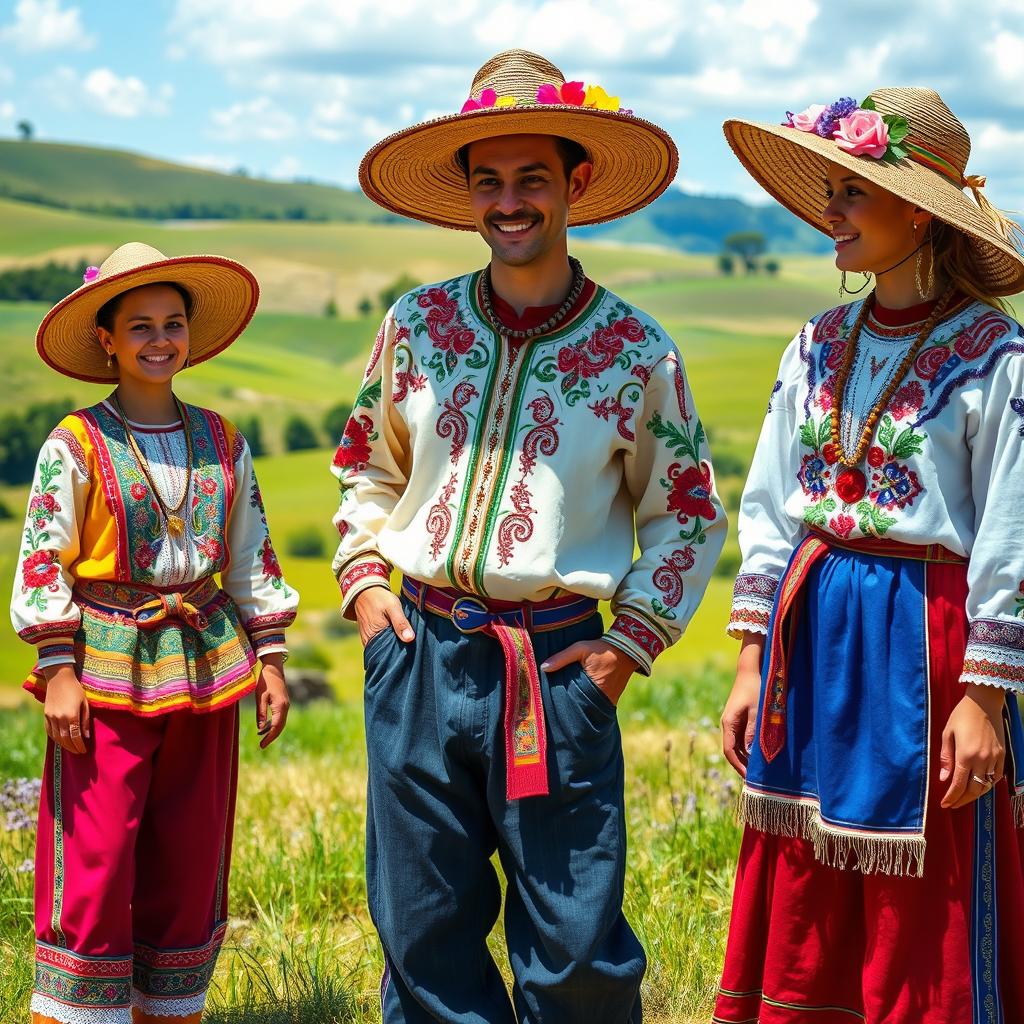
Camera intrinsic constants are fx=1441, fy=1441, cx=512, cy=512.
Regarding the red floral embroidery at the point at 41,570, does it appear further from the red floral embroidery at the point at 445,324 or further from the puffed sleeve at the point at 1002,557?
the puffed sleeve at the point at 1002,557

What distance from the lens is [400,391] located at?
10.8 feet

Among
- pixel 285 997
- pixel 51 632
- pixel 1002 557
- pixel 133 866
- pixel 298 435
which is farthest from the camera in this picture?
pixel 298 435

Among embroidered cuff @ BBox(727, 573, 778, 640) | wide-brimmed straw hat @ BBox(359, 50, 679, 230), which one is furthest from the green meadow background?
embroidered cuff @ BBox(727, 573, 778, 640)

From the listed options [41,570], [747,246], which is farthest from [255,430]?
[41,570]

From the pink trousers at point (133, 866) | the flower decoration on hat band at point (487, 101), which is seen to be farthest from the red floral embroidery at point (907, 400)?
the pink trousers at point (133, 866)

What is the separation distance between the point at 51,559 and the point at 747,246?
25352 millimetres

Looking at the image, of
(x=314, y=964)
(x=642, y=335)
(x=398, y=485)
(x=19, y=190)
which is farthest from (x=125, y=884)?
(x=19, y=190)

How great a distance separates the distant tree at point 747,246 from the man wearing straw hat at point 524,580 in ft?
80.8

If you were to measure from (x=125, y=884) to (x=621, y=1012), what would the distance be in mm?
1229

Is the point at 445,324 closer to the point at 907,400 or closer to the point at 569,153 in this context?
the point at 569,153

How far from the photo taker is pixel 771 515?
334cm

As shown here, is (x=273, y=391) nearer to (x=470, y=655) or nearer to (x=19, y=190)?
(x=19, y=190)

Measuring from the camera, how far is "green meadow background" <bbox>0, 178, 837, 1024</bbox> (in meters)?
4.29

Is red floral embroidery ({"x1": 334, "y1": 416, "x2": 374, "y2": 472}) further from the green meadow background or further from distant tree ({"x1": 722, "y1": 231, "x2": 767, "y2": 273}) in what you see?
distant tree ({"x1": 722, "y1": 231, "x2": 767, "y2": 273})
